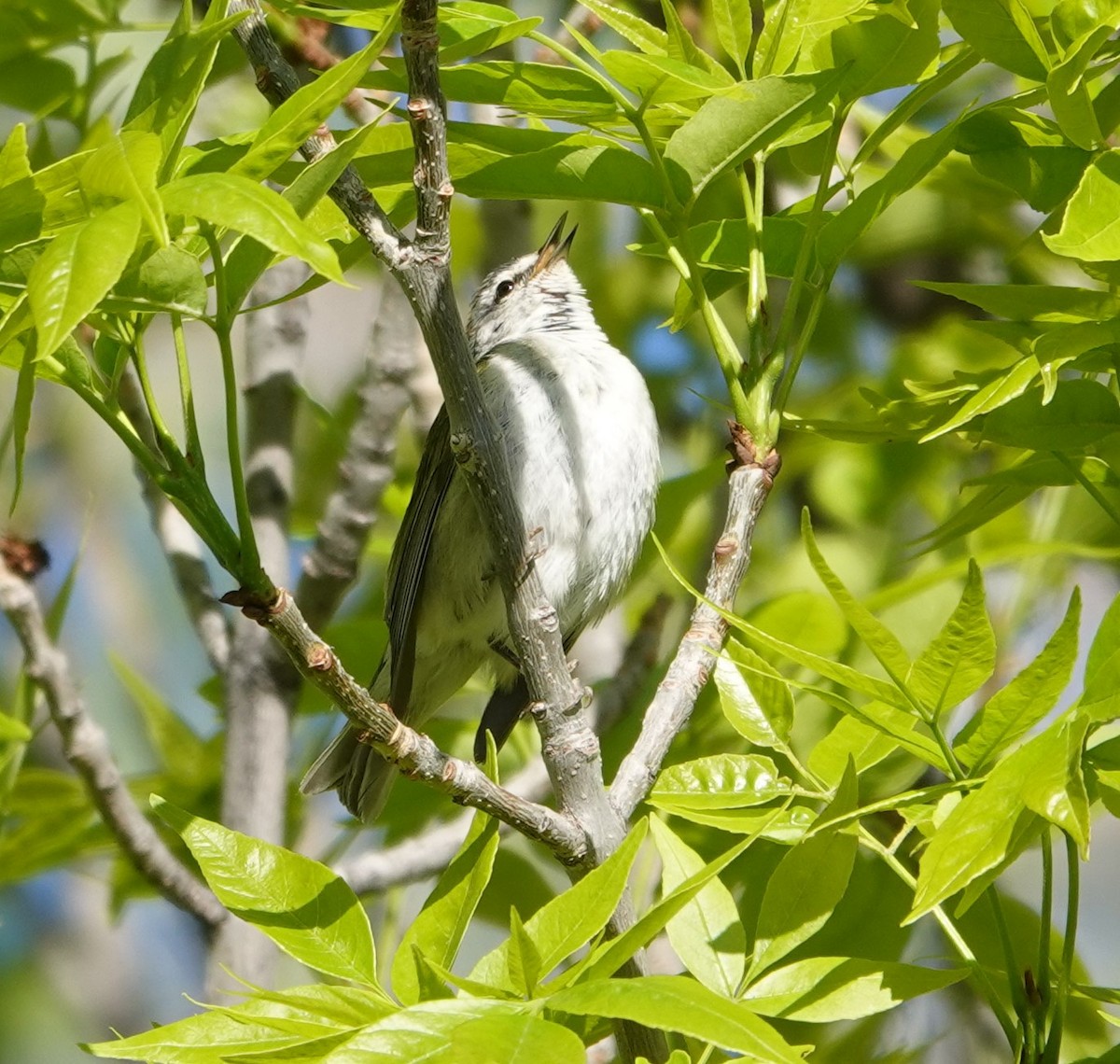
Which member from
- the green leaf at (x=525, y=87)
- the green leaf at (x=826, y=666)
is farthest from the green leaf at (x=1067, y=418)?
the green leaf at (x=525, y=87)

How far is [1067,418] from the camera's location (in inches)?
86.4

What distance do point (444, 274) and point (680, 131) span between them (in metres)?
0.42

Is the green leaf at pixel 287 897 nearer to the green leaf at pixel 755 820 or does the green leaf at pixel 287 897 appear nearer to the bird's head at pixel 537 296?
the green leaf at pixel 755 820

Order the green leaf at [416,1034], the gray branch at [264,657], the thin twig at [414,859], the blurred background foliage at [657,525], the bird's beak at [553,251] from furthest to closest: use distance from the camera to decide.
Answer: the bird's beak at [553,251]
the gray branch at [264,657]
the thin twig at [414,859]
the blurred background foliage at [657,525]
the green leaf at [416,1034]

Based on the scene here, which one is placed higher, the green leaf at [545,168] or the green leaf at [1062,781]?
the green leaf at [545,168]

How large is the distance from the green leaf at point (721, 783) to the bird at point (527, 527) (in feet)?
6.87

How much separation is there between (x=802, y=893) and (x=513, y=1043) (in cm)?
62

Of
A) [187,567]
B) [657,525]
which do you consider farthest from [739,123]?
[187,567]

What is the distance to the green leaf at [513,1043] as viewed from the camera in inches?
57.9

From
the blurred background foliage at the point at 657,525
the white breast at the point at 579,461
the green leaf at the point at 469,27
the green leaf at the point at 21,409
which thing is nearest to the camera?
the green leaf at the point at 21,409

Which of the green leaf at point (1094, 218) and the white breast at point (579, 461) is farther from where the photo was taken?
the white breast at point (579, 461)

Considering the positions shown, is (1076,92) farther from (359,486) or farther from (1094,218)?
(359,486)

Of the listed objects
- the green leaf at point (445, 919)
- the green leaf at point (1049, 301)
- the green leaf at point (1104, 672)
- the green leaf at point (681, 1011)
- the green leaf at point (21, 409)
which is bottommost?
the green leaf at point (445, 919)

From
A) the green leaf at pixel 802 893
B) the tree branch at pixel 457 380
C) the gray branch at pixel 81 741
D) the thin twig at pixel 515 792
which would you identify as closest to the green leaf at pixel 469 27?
the tree branch at pixel 457 380
